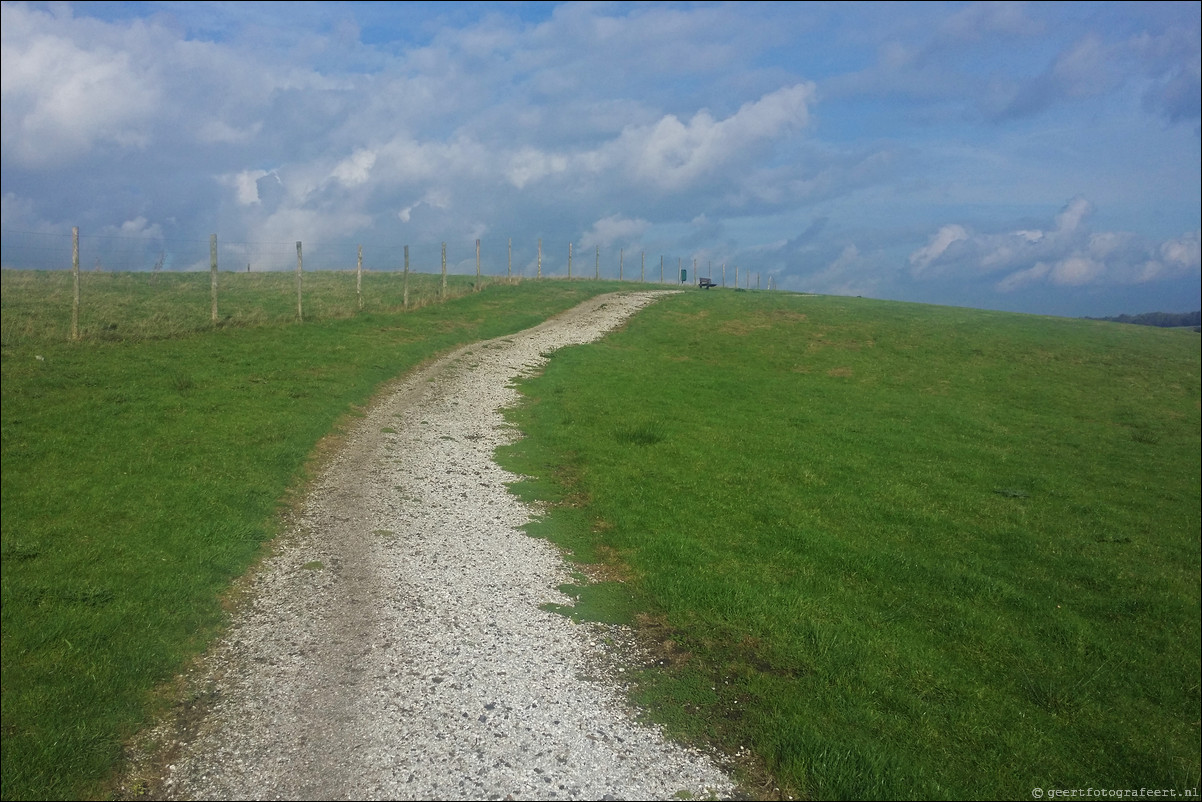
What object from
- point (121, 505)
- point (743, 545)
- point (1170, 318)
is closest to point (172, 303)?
point (121, 505)

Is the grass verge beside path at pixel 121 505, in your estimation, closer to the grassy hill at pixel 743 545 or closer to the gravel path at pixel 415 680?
the grassy hill at pixel 743 545

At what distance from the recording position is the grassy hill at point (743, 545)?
7.48 metres

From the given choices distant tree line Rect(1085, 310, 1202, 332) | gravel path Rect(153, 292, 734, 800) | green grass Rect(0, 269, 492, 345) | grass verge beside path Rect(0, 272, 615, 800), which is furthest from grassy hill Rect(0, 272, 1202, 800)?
distant tree line Rect(1085, 310, 1202, 332)

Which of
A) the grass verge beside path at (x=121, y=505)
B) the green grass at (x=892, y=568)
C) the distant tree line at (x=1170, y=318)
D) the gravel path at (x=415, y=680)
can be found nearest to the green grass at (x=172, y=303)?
the grass verge beside path at (x=121, y=505)

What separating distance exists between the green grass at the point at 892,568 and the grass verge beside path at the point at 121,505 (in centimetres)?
554

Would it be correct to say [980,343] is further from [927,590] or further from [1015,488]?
[927,590]

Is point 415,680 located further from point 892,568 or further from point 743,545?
point 892,568

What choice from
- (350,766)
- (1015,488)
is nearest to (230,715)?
(350,766)

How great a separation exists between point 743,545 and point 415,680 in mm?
7240

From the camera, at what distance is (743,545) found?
12.9m

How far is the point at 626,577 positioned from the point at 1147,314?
348ft

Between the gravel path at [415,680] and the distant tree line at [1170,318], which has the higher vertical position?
the distant tree line at [1170,318]

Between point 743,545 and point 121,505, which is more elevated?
point 121,505

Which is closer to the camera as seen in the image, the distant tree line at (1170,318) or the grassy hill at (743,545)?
the grassy hill at (743,545)
